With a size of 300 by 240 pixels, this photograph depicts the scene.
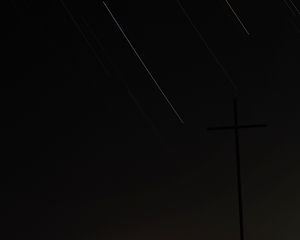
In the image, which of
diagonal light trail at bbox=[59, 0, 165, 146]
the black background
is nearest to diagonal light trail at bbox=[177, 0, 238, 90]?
the black background

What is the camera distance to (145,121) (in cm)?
441

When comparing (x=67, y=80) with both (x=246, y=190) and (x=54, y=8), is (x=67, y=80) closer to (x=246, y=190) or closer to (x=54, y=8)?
(x=54, y=8)

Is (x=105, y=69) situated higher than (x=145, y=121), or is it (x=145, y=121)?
(x=105, y=69)

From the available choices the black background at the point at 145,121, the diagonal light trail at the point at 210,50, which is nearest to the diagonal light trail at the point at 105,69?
the black background at the point at 145,121

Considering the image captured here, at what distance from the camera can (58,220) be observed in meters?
4.34

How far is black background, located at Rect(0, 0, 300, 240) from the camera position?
434cm

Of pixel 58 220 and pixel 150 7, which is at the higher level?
pixel 150 7

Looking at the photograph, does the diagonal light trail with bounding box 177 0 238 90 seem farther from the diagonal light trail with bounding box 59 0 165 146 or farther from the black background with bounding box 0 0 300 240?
the diagonal light trail with bounding box 59 0 165 146

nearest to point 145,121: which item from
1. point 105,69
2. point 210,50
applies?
point 105,69

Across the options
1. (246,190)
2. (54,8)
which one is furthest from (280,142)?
(54,8)

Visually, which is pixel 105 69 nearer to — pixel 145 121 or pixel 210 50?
pixel 145 121

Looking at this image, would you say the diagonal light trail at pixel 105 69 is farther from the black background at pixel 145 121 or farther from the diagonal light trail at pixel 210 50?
the diagonal light trail at pixel 210 50

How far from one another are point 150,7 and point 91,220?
172 cm

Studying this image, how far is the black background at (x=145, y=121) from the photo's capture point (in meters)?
4.34
